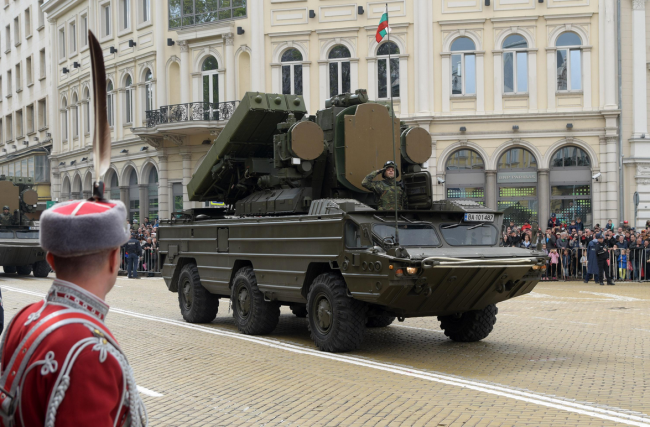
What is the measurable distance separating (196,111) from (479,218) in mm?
24875

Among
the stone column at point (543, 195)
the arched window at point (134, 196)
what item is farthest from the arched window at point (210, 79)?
the stone column at point (543, 195)

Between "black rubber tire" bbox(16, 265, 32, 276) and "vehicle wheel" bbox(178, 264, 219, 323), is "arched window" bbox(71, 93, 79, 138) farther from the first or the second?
"vehicle wheel" bbox(178, 264, 219, 323)

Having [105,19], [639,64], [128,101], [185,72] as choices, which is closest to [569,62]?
[639,64]

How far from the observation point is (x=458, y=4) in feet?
103

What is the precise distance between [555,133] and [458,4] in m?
6.11

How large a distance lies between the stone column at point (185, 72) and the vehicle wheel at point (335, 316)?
84.6 feet

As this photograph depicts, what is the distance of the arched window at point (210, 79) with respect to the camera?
34625mm

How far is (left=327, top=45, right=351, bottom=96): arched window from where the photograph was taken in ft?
107

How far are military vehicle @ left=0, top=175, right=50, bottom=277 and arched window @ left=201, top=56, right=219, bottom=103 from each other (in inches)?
331

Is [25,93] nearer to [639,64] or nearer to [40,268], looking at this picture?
[40,268]

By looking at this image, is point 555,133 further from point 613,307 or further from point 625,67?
point 613,307

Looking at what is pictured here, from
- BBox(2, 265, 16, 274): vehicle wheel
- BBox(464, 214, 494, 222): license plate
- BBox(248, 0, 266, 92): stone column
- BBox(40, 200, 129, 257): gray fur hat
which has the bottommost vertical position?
BBox(2, 265, 16, 274): vehicle wheel

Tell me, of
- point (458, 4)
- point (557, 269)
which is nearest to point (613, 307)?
point (557, 269)

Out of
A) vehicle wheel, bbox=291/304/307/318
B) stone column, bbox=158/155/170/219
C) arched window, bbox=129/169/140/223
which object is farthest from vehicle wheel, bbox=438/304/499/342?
arched window, bbox=129/169/140/223
